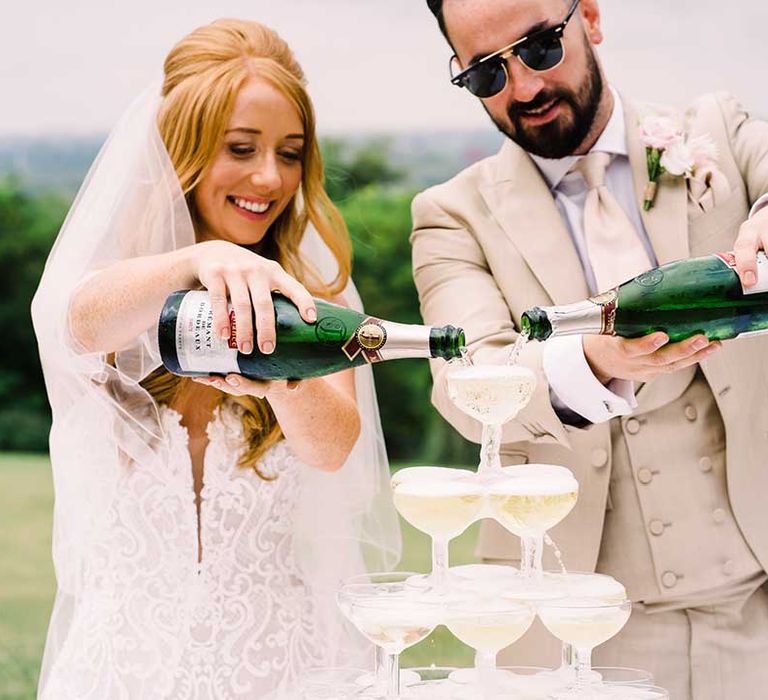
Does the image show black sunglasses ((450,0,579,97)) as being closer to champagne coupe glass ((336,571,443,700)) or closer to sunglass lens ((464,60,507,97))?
sunglass lens ((464,60,507,97))

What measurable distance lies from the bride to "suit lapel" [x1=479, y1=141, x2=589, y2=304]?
0.38 m

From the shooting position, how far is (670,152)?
2.17 metres

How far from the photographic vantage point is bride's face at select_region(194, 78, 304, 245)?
215 cm

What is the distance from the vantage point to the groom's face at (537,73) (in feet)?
6.91

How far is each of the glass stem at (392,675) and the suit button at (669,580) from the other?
828 millimetres

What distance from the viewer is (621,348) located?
1718 millimetres

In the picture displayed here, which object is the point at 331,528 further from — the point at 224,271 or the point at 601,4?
the point at 601,4

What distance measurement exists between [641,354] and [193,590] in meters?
0.93

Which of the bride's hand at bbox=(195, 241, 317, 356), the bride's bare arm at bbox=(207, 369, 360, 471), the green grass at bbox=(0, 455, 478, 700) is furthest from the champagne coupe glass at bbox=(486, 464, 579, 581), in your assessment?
the green grass at bbox=(0, 455, 478, 700)

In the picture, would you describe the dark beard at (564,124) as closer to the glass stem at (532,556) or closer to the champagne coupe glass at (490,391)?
the champagne coupe glass at (490,391)

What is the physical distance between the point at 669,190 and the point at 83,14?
355 centimetres

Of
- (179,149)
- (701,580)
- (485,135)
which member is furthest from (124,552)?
(485,135)

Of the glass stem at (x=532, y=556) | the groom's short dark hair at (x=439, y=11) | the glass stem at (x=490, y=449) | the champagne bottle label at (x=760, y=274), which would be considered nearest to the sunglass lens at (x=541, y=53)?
the groom's short dark hair at (x=439, y=11)

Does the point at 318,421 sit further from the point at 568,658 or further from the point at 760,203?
the point at 760,203
